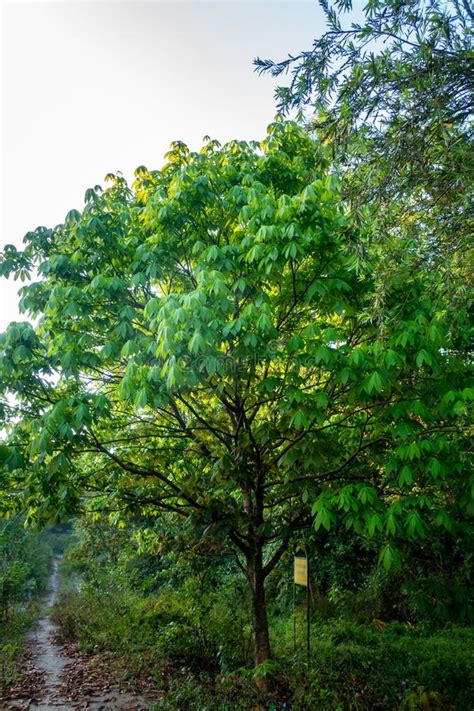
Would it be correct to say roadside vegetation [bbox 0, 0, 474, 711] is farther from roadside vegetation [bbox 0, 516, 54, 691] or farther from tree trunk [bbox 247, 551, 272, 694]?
roadside vegetation [bbox 0, 516, 54, 691]

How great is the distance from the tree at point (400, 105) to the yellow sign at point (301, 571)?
140 inches

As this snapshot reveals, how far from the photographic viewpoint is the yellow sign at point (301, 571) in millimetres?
5328

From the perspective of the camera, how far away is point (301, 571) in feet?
17.7

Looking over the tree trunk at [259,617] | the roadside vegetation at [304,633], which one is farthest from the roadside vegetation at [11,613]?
the tree trunk at [259,617]

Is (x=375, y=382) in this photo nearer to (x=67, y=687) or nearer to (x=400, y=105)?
(x=400, y=105)

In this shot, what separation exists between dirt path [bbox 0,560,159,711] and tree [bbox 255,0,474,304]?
618 cm

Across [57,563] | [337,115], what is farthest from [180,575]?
[57,563]

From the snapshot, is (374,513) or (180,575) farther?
(180,575)

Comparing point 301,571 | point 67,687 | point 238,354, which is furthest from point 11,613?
point 238,354

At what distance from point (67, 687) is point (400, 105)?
27.4ft

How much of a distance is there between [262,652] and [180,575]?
506 cm

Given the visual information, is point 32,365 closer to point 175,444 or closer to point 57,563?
point 175,444

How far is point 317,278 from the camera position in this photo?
13.1 feet

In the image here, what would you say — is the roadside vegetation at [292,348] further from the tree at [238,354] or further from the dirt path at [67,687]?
the dirt path at [67,687]
